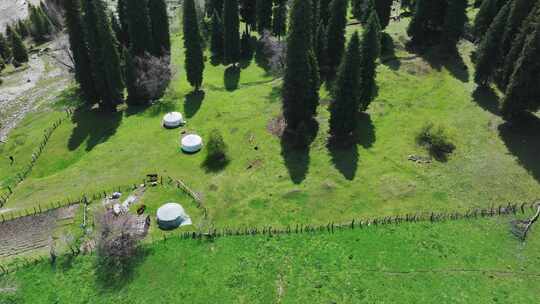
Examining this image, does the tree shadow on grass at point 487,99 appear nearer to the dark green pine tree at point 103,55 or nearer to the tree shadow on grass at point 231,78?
the tree shadow on grass at point 231,78

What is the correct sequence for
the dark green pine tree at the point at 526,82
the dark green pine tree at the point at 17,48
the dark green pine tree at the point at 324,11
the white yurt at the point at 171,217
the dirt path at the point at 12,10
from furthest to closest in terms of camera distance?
1. the dirt path at the point at 12,10
2. the dark green pine tree at the point at 17,48
3. the dark green pine tree at the point at 324,11
4. the dark green pine tree at the point at 526,82
5. the white yurt at the point at 171,217

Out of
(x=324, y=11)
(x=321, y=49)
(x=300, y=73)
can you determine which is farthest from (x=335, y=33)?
(x=300, y=73)

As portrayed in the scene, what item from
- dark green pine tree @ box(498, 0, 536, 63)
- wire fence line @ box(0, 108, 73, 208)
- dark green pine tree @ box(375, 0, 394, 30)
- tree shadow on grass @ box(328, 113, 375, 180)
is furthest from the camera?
dark green pine tree @ box(375, 0, 394, 30)

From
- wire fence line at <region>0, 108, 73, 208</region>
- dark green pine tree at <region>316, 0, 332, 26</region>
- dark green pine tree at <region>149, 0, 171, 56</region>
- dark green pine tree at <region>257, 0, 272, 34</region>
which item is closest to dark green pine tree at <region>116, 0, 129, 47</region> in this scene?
dark green pine tree at <region>149, 0, 171, 56</region>

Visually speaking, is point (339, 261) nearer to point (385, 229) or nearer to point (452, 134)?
point (385, 229)

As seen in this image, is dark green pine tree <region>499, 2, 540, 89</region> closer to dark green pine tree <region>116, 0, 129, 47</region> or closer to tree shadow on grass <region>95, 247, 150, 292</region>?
tree shadow on grass <region>95, 247, 150, 292</region>

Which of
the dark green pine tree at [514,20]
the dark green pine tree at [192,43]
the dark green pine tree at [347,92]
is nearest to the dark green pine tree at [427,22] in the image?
the dark green pine tree at [514,20]
